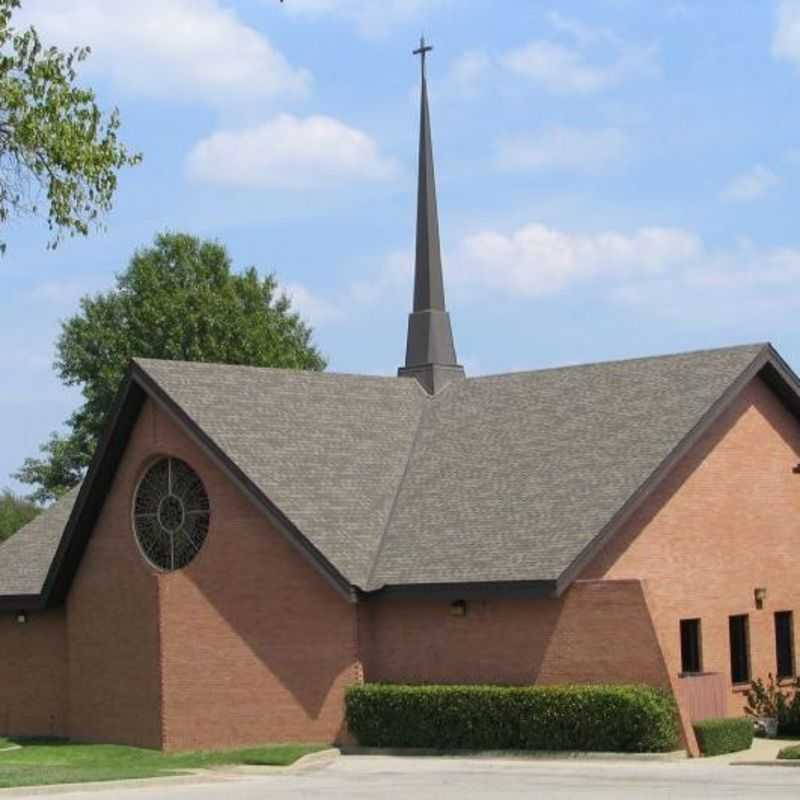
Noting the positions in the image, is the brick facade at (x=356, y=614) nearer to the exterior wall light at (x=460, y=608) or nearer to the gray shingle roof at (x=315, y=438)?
the exterior wall light at (x=460, y=608)

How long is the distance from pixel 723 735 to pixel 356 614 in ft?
23.6

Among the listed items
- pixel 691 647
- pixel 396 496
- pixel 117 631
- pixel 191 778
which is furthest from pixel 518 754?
pixel 117 631

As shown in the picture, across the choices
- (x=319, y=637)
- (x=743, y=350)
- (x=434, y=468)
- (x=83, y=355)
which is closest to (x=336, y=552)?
(x=319, y=637)

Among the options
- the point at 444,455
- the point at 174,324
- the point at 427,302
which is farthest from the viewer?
the point at 174,324

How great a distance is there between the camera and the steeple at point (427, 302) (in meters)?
40.8

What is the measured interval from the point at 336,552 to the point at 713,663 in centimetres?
724

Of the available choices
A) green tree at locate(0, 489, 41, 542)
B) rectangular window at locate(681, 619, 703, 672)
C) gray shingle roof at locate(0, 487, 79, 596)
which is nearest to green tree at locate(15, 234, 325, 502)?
green tree at locate(0, 489, 41, 542)

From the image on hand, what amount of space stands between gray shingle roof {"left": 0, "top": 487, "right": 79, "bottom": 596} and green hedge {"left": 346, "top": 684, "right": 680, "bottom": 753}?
31.4 ft

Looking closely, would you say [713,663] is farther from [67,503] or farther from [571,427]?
[67,503]

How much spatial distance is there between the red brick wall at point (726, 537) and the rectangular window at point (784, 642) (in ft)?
0.53

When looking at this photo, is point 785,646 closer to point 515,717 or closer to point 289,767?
point 515,717

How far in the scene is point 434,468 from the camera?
119 ft

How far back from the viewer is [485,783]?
82.3 ft

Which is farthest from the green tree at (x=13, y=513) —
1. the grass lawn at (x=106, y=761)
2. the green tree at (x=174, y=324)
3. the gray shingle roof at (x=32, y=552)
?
the grass lawn at (x=106, y=761)
